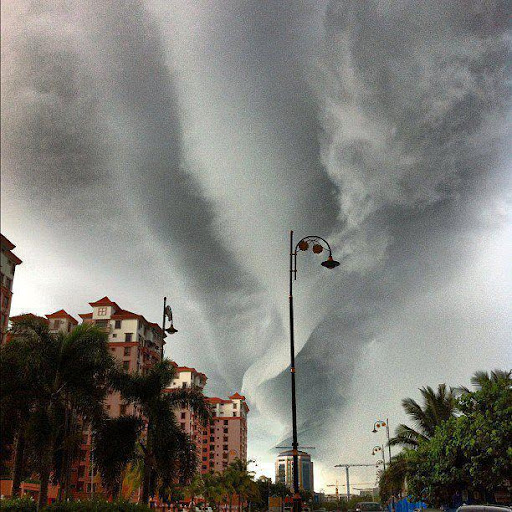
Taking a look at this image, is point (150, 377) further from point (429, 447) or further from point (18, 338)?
point (429, 447)

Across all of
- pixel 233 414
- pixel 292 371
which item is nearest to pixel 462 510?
pixel 292 371

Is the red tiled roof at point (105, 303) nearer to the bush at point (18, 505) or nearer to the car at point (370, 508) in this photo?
the car at point (370, 508)

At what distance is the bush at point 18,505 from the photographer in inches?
693

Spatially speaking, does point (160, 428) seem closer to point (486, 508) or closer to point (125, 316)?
point (486, 508)

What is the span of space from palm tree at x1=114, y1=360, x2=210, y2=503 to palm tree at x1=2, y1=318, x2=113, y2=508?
A: 3592 mm

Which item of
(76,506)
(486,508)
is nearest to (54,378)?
(76,506)

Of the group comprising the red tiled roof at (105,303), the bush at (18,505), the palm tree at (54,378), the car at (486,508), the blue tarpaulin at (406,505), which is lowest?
the blue tarpaulin at (406,505)

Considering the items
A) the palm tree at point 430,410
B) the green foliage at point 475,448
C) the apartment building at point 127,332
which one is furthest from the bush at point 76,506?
the apartment building at point 127,332

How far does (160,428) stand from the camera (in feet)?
90.6

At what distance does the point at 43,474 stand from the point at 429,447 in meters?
24.7

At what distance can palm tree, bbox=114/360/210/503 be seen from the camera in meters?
27.4

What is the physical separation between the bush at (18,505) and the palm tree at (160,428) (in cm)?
817

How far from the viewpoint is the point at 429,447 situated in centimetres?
3575

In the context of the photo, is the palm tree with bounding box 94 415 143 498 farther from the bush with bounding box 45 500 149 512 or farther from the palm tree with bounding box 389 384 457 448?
the palm tree with bounding box 389 384 457 448
